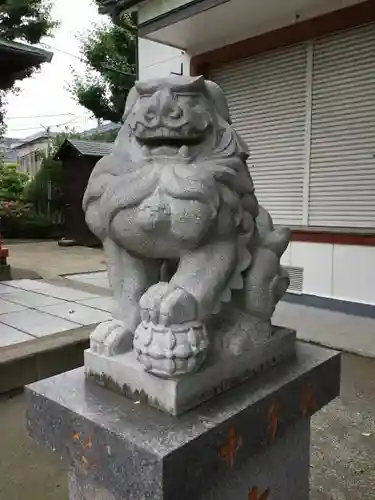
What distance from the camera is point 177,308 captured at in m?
1.00

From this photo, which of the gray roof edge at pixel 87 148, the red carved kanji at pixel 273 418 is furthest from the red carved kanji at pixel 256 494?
the gray roof edge at pixel 87 148

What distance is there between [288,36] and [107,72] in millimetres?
Result: 9280

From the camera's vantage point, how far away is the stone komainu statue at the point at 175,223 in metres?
1.01

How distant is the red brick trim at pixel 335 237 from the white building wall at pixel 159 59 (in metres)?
2.06

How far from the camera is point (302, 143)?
4125 millimetres

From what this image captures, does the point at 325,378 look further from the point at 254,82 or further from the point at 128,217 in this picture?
the point at 254,82

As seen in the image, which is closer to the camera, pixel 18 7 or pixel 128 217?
pixel 128 217

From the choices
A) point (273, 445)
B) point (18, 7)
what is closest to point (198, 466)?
point (273, 445)

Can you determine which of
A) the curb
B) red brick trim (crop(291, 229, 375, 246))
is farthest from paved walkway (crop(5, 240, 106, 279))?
red brick trim (crop(291, 229, 375, 246))

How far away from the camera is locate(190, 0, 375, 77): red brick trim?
3562 mm

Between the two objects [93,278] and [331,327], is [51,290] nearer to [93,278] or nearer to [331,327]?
[93,278]

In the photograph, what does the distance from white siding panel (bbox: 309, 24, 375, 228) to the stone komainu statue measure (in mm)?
2930

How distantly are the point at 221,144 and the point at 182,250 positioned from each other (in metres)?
0.27

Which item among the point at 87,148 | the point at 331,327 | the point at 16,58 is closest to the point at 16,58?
the point at 16,58
